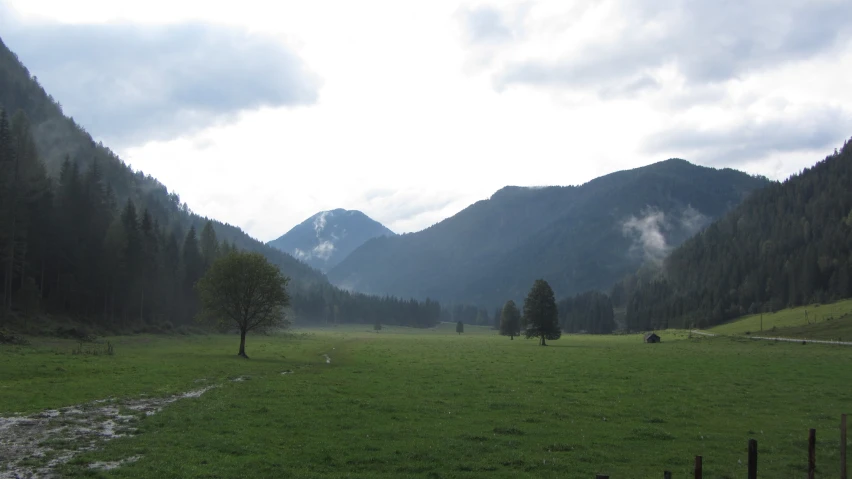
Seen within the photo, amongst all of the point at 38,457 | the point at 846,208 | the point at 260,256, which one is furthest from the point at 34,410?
the point at 846,208

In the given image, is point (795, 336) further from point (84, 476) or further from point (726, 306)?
point (84, 476)

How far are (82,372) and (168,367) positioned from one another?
7461 mm

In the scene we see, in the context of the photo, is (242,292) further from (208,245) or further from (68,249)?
(208,245)

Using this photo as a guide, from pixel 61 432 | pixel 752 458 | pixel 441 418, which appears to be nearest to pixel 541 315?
pixel 441 418

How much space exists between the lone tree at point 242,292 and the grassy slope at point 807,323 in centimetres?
10080

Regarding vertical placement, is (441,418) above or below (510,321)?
above

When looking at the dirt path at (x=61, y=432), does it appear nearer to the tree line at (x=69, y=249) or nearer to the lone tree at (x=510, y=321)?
the tree line at (x=69, y=249)

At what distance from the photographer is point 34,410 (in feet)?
82.4

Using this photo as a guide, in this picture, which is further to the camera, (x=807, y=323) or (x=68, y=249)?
(x=807, y=323)

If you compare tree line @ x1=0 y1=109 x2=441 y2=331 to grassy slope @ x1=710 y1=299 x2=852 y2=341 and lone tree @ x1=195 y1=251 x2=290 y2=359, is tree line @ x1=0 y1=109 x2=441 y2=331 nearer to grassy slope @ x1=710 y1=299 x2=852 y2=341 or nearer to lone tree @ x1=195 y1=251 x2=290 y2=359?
lone tree @ x1=195 y1=251 x2=290 y2=359

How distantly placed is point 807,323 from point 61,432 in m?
147

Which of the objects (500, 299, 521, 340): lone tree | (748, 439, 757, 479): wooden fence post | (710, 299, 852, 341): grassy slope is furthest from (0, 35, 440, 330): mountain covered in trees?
(710, 299, 852, 341): grassy slope

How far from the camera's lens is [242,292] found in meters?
66.9

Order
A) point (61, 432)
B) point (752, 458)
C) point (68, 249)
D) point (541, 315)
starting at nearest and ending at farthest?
point (752, 458) < point (61, 432) < point (68, 249) < point (541, 315)
